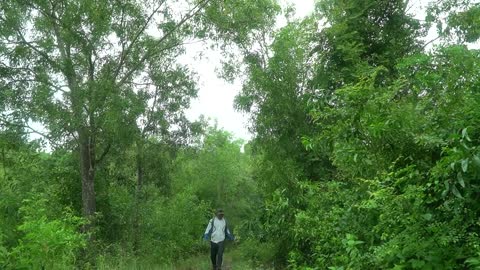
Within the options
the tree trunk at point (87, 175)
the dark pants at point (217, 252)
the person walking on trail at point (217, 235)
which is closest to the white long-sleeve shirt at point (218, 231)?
the person walking on trail at point (217, 235)

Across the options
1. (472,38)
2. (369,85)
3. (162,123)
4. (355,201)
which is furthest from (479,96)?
(162,123)

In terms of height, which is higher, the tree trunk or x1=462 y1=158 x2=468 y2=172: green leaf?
the tree trunk

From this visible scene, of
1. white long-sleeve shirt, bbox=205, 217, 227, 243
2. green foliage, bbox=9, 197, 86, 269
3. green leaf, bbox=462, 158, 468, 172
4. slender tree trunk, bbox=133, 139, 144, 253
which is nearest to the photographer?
green leaf, bbox=462, 158, 468, 172

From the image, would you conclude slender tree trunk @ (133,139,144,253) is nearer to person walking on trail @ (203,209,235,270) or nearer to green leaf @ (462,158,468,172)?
person walking on trail @ (203,209,235,270)

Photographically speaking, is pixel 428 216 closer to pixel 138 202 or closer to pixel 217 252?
pixel 217 252

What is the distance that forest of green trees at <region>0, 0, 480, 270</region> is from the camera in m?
4.41

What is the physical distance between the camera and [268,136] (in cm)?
1388

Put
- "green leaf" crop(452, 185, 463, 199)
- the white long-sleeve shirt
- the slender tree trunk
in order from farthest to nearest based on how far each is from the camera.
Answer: the slender tree trunk → the white long-sleeve shirt → "green leaf" crop(452, 185, 463, 199)

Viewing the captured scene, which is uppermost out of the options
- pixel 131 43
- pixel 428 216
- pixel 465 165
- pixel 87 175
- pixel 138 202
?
pixel 131 43

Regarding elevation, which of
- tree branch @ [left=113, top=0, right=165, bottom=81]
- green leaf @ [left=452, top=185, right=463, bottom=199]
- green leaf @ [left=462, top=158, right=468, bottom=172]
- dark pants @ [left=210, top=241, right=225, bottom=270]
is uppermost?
tree branch @ [left=113, top=0, right=165, bottom=81]

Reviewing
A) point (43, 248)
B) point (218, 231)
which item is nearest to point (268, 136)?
point (218, 231)

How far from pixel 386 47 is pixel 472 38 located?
2.71 m

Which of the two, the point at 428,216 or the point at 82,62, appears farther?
the point at 82,62

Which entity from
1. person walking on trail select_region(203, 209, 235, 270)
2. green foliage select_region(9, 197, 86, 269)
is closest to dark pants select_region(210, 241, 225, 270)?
person walking on trail select_region(203, 209, 235, 270)
